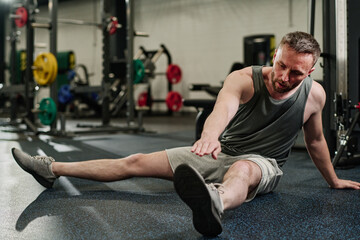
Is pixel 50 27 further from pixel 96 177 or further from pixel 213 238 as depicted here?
pixel 213 238

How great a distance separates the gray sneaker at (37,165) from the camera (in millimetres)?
1789

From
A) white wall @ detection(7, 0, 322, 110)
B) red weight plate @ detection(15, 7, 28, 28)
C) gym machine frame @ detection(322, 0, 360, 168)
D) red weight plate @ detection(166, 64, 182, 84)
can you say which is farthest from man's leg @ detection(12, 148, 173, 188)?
red weight plate @ detection(166, 64, 182, 84)

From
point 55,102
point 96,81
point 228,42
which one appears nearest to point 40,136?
point 55,102

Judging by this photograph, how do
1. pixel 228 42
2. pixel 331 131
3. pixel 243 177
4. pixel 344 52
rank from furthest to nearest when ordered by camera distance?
pixel 228 42 < pixel 331 131 < pixel 344 52 < pixel 243 177

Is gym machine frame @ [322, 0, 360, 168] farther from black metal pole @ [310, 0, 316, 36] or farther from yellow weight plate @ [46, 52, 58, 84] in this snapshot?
yellow weight plate @ [46, 52, 58, 84]

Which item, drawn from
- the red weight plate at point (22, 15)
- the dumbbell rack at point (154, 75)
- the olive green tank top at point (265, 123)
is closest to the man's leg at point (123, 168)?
the olive green tank top at point (265, 123)

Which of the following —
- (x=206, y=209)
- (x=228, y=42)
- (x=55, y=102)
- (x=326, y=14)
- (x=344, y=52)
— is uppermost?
(x=228, y=42)

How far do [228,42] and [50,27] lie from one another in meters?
4.56

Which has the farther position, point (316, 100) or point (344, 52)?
point (344, 52)

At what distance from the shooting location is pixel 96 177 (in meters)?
1.79

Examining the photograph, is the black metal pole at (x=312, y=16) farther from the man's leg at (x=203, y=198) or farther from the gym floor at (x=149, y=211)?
the man's leg at (x=203, y=198)

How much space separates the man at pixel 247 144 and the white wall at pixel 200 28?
591 cm

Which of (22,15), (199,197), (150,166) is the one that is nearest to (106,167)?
(150,166)

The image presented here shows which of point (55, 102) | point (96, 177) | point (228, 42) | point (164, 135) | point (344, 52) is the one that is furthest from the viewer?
point (228, 42)
